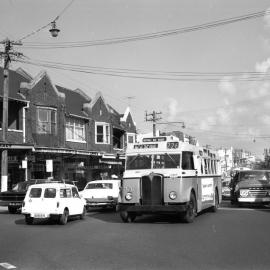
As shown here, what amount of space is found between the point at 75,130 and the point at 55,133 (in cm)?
386

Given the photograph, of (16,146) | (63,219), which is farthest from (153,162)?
(16,146)

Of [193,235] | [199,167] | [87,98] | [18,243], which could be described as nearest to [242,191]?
[199,167]

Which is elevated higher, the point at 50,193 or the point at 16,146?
the point at 16,146

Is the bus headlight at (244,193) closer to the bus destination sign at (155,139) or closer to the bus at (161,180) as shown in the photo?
the bus at (161,180)

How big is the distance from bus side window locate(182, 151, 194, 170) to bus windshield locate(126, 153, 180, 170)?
0.23 meters

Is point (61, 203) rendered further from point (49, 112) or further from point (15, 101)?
point (49, 112)

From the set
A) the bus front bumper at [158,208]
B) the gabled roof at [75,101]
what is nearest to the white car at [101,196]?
the bus front bumper at [158,208]

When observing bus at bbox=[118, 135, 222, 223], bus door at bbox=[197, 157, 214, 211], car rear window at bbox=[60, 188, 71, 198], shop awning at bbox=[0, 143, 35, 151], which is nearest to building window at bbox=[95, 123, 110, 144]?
shop awning at bbox=[0, 143, 35, 151]

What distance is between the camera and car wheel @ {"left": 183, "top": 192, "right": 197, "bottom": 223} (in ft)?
58.3

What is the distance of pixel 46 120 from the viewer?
122ft

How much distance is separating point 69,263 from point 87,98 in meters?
39.4

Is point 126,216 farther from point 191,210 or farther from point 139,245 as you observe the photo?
point 139,245

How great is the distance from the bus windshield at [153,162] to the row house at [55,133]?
1151cm

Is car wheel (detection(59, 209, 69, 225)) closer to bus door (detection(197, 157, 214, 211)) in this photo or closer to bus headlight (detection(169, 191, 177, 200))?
bus headlight (detection(169, 191, 177, 200))
